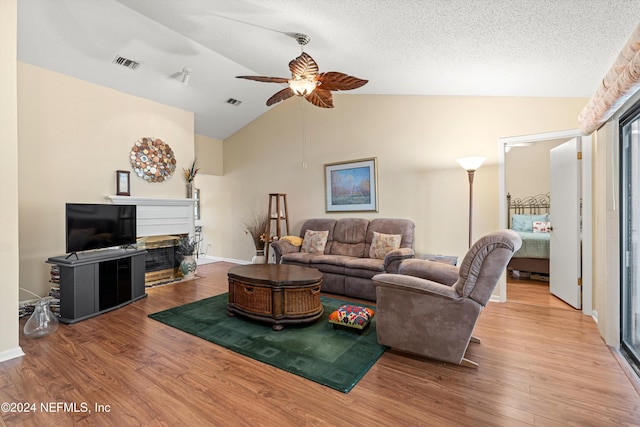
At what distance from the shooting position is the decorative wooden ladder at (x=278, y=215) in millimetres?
5602

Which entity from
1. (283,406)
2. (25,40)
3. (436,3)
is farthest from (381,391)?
(25,40)

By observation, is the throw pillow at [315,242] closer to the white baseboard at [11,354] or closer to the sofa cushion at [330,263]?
the sofa cushion at [330,263]

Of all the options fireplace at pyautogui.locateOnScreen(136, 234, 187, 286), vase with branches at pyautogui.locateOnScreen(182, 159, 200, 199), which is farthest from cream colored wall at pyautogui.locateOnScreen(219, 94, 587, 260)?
fireplace at pyautogui.locateOnScreen(136, 234, 187, 286)

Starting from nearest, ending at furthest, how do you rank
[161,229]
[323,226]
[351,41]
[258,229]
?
[351,41], [161,229], [323,226], [258,229]

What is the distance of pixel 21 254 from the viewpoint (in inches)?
140

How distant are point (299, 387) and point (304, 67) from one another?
8.35ft

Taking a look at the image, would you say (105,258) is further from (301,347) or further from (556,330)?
(556,330)

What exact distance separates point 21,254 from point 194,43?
3417 millimetres

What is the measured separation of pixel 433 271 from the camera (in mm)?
2873

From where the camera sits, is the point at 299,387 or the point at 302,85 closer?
the point at 299,387

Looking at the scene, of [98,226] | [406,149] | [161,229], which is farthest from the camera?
[161,229]

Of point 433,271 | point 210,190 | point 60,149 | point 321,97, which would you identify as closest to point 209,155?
point 210,190

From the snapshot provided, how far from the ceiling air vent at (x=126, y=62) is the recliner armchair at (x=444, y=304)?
4.33m

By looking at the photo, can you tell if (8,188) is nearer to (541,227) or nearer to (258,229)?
(258,229)
